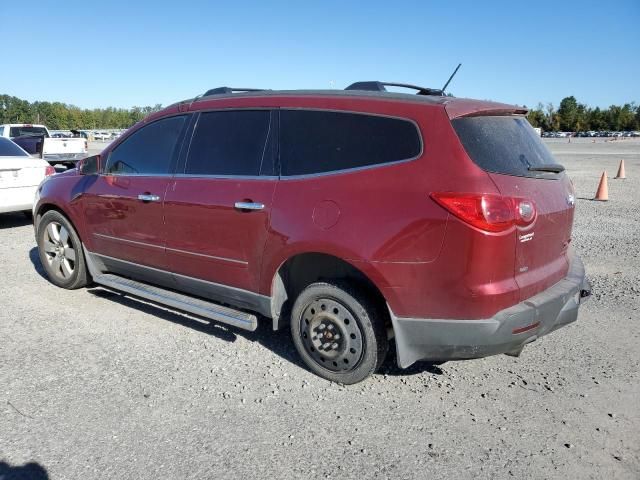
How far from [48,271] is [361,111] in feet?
13.2

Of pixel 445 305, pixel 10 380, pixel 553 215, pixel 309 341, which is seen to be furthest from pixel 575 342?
pixel 10 380

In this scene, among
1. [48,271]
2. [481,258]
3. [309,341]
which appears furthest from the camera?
[48,271]

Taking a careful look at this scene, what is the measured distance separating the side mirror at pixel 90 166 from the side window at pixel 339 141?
2.26 m

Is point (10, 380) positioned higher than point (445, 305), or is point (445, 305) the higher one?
point (445, 305)

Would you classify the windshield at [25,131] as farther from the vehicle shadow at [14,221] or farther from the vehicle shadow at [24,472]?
the vehicle shadow at [24,472]

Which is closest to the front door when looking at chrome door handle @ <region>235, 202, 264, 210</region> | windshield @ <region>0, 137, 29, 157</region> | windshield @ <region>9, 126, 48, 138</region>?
chrome door handle @ <region>235, 202, 264, 210</region>

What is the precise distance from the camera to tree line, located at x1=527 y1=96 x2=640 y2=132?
122938mm

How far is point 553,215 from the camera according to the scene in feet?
10.7

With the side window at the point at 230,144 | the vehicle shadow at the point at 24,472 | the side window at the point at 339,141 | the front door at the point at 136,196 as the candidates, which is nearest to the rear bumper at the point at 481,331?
the side window at the point at 339,141

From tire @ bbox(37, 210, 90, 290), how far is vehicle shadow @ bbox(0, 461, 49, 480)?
2.84 m

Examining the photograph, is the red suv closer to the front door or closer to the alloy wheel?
the front door

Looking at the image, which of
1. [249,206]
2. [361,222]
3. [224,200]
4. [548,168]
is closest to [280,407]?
[361,222]

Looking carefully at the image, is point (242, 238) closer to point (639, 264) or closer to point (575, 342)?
point (575, 342)

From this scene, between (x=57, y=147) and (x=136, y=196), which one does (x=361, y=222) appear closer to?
(x=136, y=196)
